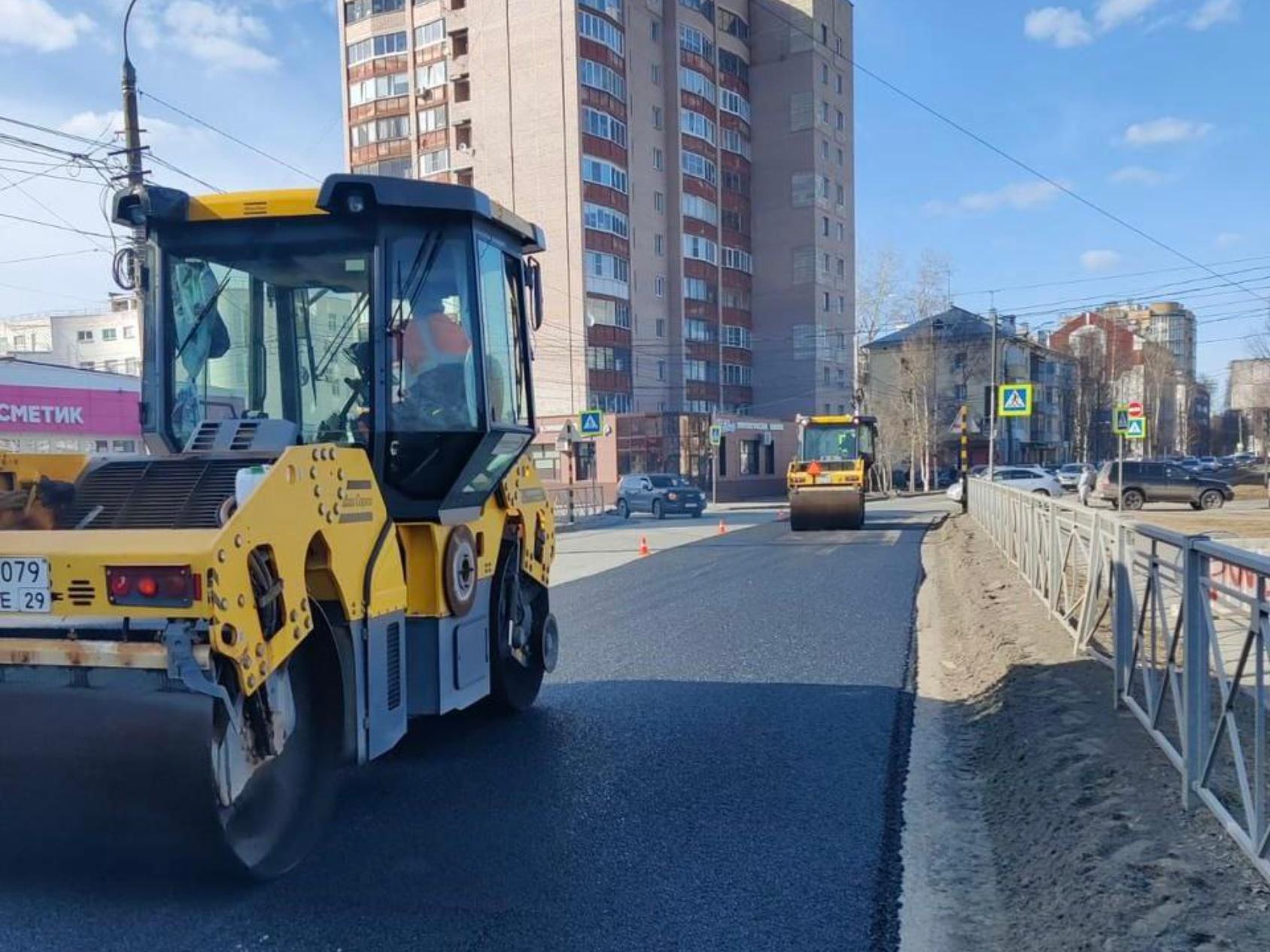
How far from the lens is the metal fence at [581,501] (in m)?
34.1

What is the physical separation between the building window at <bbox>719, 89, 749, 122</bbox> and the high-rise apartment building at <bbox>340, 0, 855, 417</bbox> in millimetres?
108

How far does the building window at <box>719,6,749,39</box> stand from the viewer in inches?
2270

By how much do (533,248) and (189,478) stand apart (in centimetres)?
299

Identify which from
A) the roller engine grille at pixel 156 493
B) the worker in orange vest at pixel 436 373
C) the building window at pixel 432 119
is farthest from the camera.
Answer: the building window at pixel 432 119

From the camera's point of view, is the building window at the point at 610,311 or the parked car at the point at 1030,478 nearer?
the parked car at the point at 1030,478

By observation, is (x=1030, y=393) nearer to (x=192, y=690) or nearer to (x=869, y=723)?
(x=869, y=723)

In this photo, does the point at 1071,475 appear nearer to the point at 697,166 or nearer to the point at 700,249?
the point at 700,249

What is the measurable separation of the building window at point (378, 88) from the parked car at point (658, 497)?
88.8ft

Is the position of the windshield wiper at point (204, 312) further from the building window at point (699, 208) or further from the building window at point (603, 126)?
the building window at point (699, 208)

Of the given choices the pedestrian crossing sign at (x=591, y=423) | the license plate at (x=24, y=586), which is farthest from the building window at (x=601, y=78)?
the license plate at (x=24, y=586)

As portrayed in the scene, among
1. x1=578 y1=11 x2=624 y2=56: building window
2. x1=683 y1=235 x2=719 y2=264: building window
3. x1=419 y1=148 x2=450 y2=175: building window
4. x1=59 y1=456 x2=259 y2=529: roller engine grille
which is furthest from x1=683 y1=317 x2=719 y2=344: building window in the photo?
x1=59 y1=456 x2=259 y2=529: roller engine grille

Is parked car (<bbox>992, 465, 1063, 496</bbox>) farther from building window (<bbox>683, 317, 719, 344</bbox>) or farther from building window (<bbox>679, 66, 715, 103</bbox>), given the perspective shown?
building window (<bbox>679, 66, 715, 103</bbox>)

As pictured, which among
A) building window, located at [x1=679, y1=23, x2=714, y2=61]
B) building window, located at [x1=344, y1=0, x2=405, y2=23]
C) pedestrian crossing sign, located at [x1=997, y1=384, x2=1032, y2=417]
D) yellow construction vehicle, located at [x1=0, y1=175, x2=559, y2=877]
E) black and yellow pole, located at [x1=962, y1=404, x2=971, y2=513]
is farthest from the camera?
building window, located at [x1=679, y1=23, x2=714, y2=61]

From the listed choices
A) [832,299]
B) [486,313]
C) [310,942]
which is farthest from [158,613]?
[832,299]
